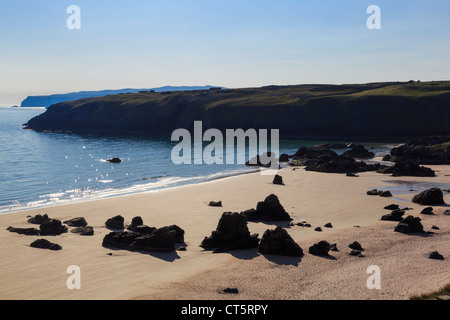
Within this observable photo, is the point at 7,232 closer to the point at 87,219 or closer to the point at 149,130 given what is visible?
the point at 87,219

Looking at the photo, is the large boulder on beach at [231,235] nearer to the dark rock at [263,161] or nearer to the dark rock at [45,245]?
the dark rock at [45,245]

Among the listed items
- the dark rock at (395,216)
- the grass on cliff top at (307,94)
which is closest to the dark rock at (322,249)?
the dark rock at (395,216)

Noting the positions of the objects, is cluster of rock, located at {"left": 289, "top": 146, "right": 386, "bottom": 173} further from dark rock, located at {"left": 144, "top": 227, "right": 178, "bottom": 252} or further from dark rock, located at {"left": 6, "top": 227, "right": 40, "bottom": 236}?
dark rock, located at {"left": 6, "top": 227, "right": 40, "bottom": 236}

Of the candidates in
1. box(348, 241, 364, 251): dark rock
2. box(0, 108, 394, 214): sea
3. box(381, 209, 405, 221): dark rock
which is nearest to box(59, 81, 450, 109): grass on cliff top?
box(0, 108, 394, 214): sea

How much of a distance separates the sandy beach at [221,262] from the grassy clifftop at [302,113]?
334 feet

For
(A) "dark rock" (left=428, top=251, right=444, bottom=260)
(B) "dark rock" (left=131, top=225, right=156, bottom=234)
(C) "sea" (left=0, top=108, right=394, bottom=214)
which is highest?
(B) "dark rock" (left=131, top=225, right=156, bottom=234)

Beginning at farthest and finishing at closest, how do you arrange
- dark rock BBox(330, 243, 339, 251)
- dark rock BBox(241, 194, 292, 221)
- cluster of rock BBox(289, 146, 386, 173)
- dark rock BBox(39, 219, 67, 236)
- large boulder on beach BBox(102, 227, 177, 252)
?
cluster of rock BBox(289, 146, 386, 173)
dark rock BBox(241, 194, 292, 221)
dark rock BBox(39, 219, 67, 236)
large boulder on beach BBox(102, 227, 177, 252)
dark rock BBox(330, 243, 339, 251)

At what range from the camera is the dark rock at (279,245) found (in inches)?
1046

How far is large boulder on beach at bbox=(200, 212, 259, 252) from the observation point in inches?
1121

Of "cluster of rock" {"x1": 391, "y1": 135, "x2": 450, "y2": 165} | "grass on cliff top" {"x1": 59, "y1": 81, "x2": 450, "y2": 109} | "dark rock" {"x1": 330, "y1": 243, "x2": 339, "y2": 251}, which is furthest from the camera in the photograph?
"grass on cliff top" {"x1": 59, "y1": 81, "x2": 450, "y2": 109}

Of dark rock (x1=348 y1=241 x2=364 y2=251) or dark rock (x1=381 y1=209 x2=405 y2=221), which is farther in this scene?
dark rock (x1=381 y1=209 x2=405 y2=221)

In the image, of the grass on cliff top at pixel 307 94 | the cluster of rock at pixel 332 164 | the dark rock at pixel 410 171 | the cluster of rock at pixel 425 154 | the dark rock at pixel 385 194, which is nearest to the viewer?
the dark rock at pixel 385 194

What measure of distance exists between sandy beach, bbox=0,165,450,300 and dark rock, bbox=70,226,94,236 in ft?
2.32
